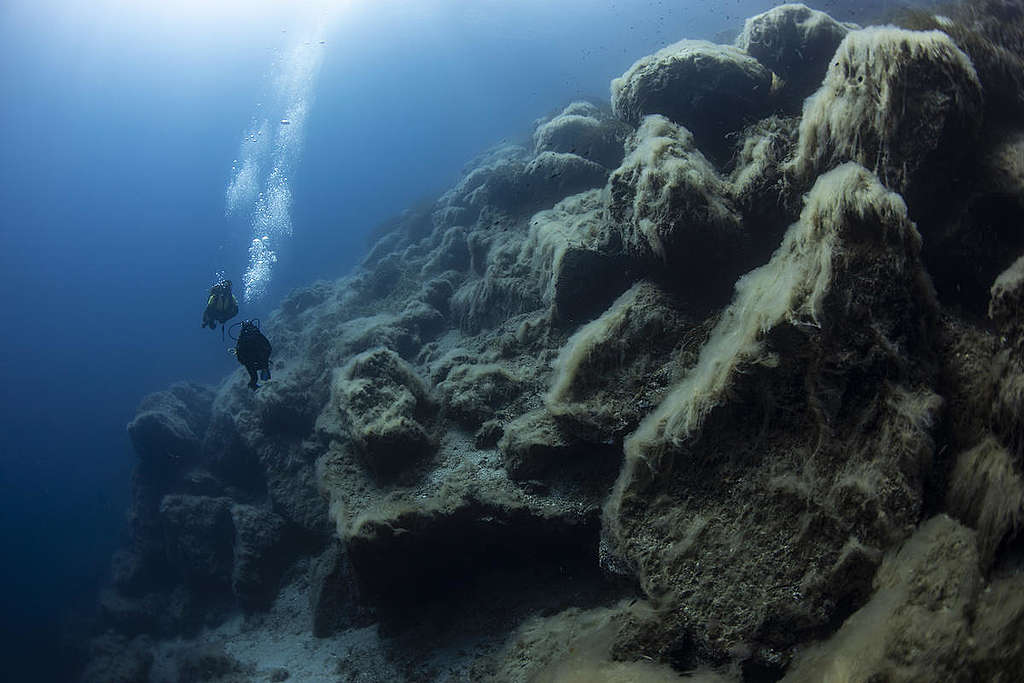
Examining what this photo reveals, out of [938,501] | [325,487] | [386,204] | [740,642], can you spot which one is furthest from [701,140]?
[386,204]

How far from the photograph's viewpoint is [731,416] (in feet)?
11.5

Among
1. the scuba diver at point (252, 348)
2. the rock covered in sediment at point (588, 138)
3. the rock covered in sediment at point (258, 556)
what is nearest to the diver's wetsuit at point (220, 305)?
the scuba diver at point (252, 348)

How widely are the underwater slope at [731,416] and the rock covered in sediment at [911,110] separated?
2cm

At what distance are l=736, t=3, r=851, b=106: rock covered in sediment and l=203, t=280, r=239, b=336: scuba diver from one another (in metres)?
11.4

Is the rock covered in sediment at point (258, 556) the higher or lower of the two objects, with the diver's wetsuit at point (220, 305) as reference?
lower

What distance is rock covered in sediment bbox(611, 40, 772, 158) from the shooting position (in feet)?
20.4

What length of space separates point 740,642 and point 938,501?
1.42 m

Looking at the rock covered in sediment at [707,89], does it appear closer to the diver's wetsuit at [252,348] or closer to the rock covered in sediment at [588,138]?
the rock covered in sediment at [588,138]

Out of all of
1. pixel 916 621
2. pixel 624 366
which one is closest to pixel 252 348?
pixel 624 366

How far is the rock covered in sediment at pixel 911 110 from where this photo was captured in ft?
12.2

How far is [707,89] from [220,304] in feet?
35.0

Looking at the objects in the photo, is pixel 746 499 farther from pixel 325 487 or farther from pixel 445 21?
pixel 445 21

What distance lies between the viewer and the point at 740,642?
2.95 meters

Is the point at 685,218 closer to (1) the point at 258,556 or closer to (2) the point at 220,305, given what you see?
(2) the point at 220,305
